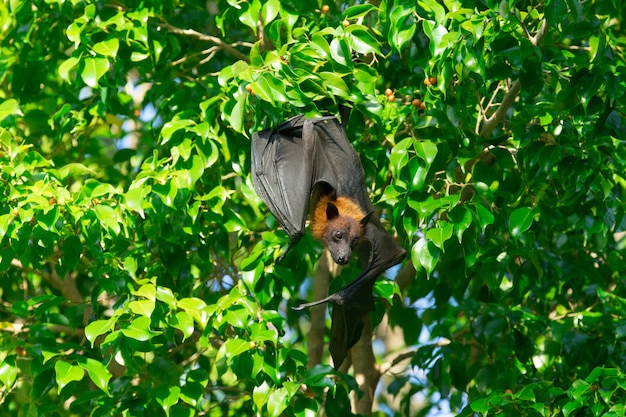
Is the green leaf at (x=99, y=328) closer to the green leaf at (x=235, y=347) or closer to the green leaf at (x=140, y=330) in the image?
the green leaf at (x=140, y=330)

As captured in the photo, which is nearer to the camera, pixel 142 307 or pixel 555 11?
pixel 555 11

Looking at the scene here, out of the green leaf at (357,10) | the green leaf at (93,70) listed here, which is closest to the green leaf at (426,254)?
the green leaf at (357,10)

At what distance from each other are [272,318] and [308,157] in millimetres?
934

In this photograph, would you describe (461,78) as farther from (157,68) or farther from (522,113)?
(157,68)

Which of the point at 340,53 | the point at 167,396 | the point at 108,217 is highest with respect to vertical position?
the point at 340,53

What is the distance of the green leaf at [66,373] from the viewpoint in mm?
5191

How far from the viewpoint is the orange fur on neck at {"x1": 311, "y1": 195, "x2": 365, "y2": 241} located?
17.4 feet

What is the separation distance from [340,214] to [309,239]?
91 centimetres

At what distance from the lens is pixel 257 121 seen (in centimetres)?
540

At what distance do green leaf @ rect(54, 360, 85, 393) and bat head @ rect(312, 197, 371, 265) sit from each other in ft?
4.91

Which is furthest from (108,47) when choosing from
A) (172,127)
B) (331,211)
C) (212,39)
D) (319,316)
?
(319,316)

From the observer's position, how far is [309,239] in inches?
244

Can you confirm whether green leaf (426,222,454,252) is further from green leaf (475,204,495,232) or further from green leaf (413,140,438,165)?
green leaf (413,140,438,165)

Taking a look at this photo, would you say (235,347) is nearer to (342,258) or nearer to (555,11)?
(342,258)
